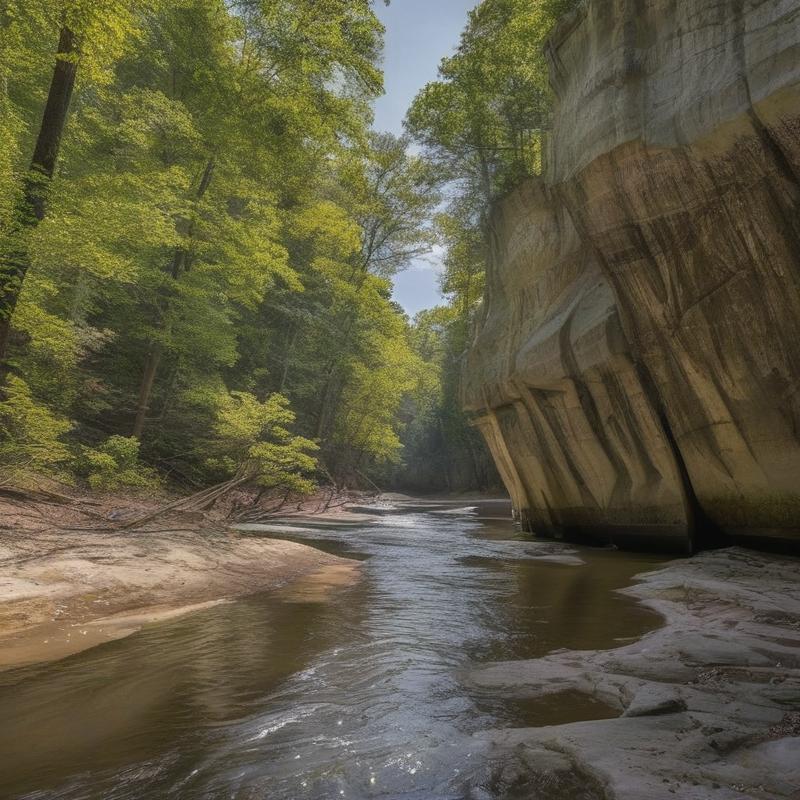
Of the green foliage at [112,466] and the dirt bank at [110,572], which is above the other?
the green foliage at [112,466]

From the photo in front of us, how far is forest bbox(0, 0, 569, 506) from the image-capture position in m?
8.37

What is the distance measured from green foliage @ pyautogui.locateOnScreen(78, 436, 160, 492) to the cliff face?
391 inches

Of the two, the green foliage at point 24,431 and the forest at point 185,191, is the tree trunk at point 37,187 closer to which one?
the forest at point 185,191

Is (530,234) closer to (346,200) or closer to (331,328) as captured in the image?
(331,328)

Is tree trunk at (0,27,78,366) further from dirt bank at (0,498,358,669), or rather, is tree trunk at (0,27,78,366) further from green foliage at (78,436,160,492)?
green foliage at (78,436,160,492)

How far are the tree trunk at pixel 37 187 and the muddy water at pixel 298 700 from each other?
5738mm

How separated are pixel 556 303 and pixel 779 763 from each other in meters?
12.2

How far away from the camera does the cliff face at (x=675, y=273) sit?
281 inches

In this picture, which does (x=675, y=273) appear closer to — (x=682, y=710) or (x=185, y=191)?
(x=682, y=710)

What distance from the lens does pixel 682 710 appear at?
293cm

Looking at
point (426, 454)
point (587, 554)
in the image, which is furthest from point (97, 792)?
point (426, 454)

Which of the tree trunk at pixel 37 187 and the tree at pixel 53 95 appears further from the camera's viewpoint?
the tree trunk at pixel 37 187

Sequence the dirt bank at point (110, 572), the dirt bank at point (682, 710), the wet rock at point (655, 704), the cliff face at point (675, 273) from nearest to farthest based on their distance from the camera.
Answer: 1. the dirt bank at point (682, 710)
2. the wet rock at point (655, 704)
3. the dirt bank at point (110, 572)
4. the cliff face at point (675, 273)

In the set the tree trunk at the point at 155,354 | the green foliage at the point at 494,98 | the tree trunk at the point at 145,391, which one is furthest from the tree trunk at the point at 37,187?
the green foliage at the point at 494,98
